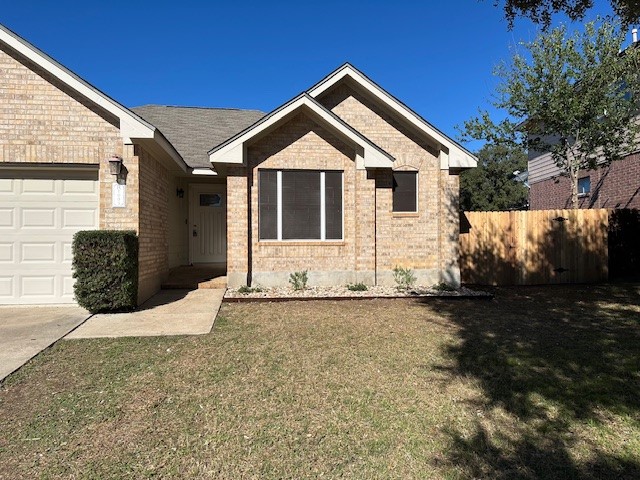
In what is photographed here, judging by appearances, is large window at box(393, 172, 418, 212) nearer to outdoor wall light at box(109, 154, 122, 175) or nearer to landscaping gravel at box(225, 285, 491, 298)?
landscaping gravel at box(225, 285, 491, 298)

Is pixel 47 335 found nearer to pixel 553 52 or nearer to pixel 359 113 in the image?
pixel 359 113

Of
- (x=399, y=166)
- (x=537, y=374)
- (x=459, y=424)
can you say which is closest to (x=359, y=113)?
(x=399, y=166)

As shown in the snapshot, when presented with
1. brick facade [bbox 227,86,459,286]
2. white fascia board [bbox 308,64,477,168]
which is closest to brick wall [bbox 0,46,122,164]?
brick facade [bbox 227,86,459,286]

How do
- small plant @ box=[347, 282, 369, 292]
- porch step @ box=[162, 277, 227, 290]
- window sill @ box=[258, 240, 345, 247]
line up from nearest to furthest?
small plant @ box=[347, 282, 369, 292] → window sill @ box=[258, 240, 345, 247] → porch step @ box=[162, 277, 227, 290]

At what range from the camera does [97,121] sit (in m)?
7.46

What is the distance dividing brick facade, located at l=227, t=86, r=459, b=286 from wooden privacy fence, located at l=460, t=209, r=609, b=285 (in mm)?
1381

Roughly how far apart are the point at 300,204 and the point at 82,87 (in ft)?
16.5

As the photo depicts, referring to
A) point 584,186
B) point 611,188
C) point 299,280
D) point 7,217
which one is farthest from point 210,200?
point 584,186

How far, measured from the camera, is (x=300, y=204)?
9508mm

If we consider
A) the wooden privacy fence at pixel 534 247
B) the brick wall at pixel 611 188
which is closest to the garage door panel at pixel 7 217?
the wooden privacy fence at pixel 534 247

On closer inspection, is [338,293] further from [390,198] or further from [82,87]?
[82,87]

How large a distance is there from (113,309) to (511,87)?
45.7 ft

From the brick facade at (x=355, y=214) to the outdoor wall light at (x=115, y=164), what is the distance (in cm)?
250

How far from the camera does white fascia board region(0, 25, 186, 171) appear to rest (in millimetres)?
6969
